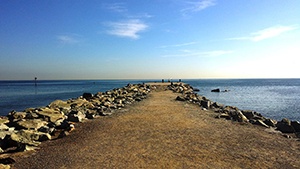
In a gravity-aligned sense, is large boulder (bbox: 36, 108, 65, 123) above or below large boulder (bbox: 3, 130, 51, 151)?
above

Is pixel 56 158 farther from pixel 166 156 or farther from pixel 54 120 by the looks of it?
pixel 54 120

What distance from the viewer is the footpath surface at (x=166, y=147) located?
784 cm

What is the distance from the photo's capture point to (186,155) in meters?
8.48

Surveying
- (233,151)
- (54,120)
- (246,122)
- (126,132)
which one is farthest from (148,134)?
(246,122)

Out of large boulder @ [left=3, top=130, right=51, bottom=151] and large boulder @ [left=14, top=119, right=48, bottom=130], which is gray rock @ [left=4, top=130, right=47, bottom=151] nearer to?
large boulder @ [left=3, top=130, right=51, bottom=151]

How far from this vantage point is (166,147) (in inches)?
371

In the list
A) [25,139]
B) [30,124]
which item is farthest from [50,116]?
[25,139]

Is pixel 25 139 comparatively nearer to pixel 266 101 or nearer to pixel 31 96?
pixel 266 101

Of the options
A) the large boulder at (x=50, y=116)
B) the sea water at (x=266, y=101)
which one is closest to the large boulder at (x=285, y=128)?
the sea water at (x=266, y=101)

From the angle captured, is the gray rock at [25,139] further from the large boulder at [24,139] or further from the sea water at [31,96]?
the sea water at [31,96]

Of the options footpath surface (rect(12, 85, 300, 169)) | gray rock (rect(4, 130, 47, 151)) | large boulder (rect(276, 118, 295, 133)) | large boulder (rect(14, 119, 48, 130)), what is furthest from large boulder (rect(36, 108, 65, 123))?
large boulder (rect(276, 118, 295, 133))

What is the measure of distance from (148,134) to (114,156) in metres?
3.18

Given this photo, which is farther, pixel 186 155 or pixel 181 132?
pixel 181 132

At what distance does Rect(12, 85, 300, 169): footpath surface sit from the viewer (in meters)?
7.84
